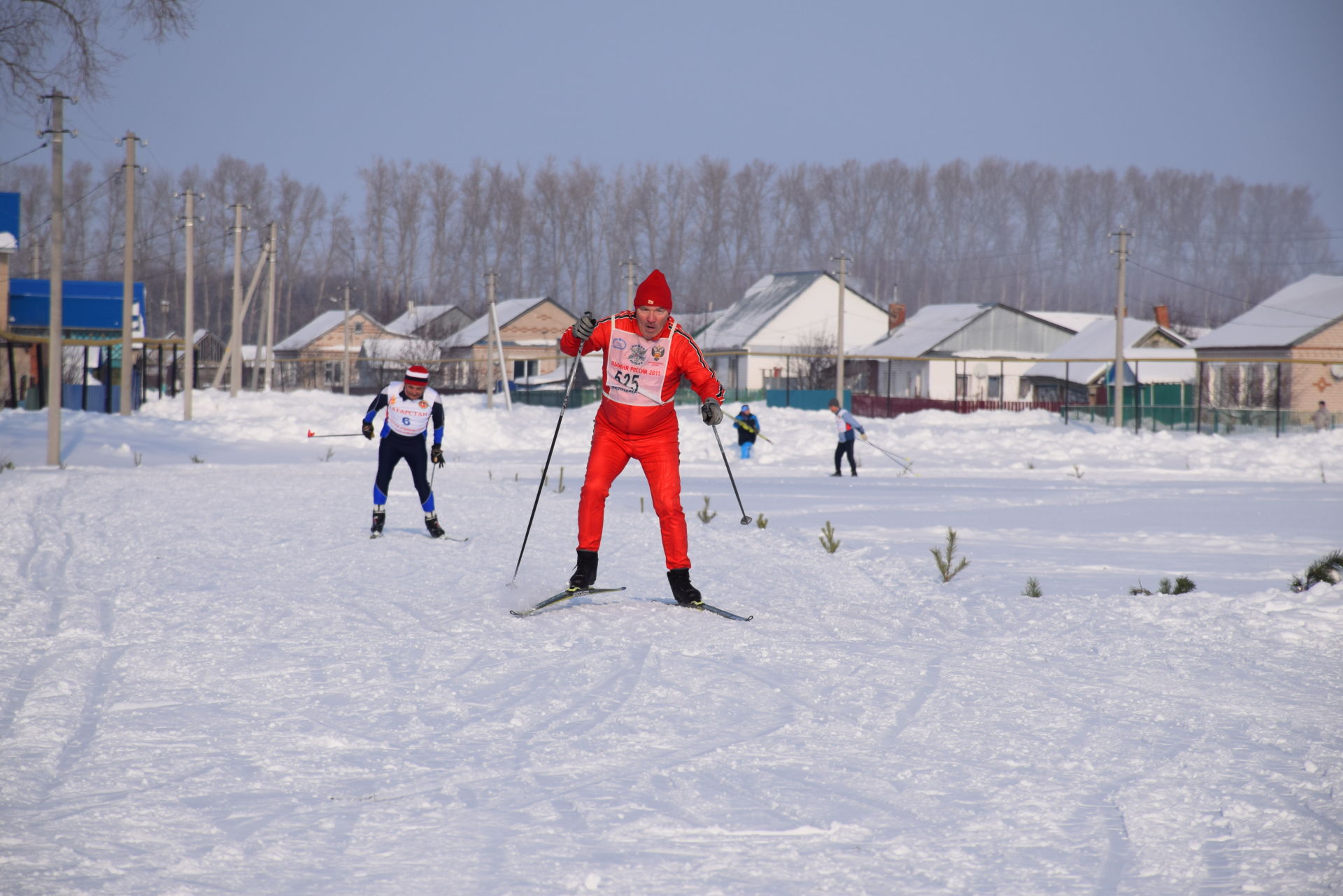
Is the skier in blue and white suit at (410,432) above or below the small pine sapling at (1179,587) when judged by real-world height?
above

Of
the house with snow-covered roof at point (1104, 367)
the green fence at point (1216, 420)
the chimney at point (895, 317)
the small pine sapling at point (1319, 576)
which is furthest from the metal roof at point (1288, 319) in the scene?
the small pine sapling at point (1319, 576)

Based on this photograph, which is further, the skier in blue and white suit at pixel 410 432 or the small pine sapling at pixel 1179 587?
the skier in blue and white suit at pixel 410 432

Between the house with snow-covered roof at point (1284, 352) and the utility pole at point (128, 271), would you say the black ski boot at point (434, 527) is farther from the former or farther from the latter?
the house with snow-covered roof at point (1284, 352)

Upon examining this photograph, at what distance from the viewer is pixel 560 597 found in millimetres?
6898

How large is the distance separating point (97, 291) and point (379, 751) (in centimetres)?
4214

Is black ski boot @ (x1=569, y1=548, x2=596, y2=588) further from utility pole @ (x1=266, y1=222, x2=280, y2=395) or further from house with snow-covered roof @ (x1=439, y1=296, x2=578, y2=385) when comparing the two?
house with snow-covered roof @ (x1=439, y1=296, x2=578, y2=385)

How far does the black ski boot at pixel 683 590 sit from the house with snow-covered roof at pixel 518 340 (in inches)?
2500

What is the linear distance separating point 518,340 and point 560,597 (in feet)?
223

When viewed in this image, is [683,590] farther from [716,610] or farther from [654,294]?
[654,294]

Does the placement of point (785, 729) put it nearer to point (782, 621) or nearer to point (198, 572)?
point (782, 621)

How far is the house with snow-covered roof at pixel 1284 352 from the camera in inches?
1636


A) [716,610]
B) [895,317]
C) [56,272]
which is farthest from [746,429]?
[895,317]

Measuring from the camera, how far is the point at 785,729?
4340mm

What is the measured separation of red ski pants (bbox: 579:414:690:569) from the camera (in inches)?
277
